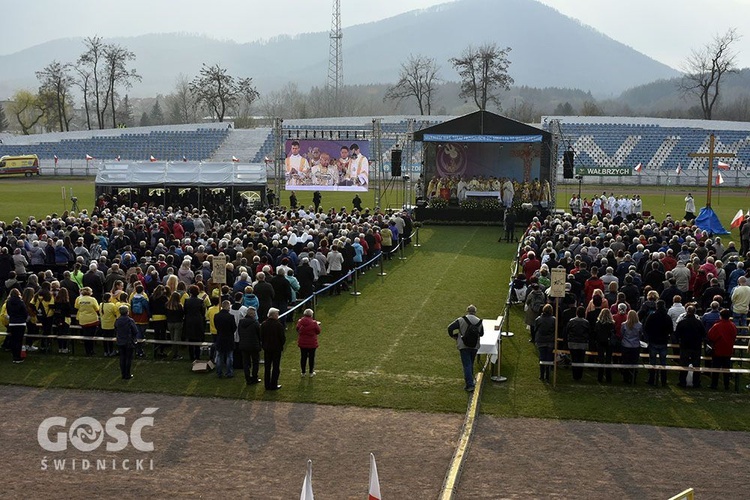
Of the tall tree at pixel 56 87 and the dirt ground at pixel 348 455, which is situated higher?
the tall tree at pixel 56 87

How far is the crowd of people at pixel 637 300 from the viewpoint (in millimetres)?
13375

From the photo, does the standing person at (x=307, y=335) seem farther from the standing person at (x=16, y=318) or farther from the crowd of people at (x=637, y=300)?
the standing person at (x=16, y=318)

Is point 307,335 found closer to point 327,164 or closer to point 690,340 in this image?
point 690,340

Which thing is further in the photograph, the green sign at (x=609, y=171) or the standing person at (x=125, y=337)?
the green sign at (x=609, y=171)

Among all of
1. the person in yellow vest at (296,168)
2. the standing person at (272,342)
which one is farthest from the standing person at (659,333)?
the person in yellow vest at (296,168)

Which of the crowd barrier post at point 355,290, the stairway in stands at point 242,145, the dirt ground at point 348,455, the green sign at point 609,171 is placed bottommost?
the dirt ground at point 348,455

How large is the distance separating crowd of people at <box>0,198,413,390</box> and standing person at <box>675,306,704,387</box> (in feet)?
19.0

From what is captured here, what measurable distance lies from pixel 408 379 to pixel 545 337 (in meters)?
2.29

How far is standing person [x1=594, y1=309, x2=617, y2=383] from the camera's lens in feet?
44.0

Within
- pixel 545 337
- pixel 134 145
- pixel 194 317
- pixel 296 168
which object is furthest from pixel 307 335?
pixel 134 145

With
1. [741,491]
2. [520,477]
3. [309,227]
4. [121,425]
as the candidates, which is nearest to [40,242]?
[309,227]

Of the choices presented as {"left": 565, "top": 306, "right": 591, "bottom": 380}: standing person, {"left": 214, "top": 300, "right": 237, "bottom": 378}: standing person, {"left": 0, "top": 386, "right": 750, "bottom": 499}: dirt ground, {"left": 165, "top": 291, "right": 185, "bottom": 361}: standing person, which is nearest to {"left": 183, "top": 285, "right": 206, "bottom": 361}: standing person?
{"left": 165, "top": 291, "right": 185, "bottom": 361}: standing person

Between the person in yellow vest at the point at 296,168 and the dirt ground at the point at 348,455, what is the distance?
23639 millimetres

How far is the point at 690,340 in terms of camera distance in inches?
525
